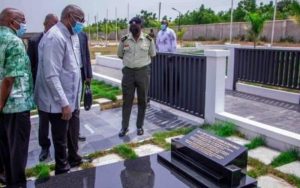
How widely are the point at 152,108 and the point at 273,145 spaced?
2926mm

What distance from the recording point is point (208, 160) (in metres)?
2.78

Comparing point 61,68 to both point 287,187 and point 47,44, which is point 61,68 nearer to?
point 47,44

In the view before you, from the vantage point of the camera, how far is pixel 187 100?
5820mm

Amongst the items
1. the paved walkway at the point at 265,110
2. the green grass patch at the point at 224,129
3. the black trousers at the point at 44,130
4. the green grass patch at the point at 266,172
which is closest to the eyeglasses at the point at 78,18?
the black trousers at the point at 44,130

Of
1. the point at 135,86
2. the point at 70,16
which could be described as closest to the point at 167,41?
the point at 135,86

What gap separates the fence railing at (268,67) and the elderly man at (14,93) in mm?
5136

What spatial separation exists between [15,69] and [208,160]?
72.1 inches

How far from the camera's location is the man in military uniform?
188 inches

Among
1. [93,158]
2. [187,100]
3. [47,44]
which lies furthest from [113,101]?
[47,44]

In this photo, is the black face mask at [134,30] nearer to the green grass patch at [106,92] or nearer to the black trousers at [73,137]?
the black trousers at [73,137]

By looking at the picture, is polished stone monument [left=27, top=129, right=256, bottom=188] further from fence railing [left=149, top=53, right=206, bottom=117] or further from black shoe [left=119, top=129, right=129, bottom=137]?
fence railing [left=149, top=53, right=206, bottom=117]

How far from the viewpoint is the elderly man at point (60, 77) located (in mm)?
3115

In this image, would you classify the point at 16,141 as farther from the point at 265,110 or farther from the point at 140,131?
the point at 265,110

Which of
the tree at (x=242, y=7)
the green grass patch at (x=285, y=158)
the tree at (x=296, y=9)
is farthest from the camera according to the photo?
the tree at (x=242, y=7)
